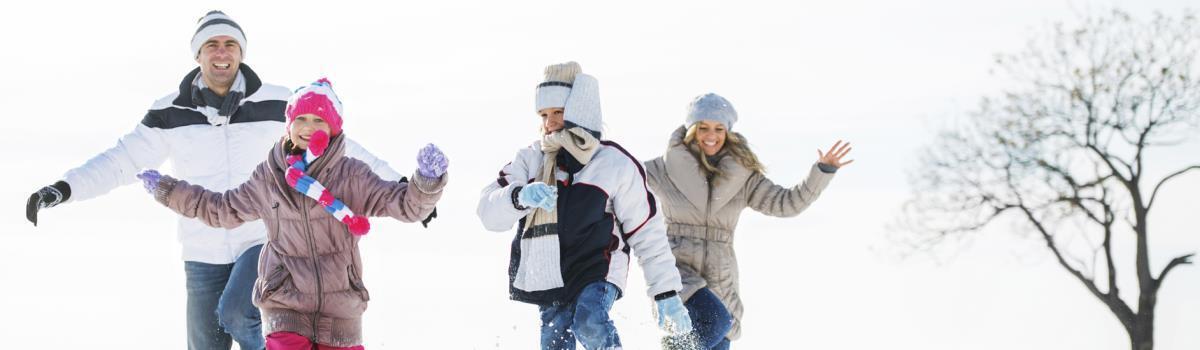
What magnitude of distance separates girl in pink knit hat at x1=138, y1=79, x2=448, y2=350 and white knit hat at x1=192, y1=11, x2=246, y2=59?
1.47m

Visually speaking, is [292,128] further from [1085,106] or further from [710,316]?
[1085,106]

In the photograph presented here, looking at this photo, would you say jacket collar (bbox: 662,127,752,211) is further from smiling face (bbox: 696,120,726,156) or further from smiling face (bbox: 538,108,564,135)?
smiling face (bbox: 538,108,564,135)

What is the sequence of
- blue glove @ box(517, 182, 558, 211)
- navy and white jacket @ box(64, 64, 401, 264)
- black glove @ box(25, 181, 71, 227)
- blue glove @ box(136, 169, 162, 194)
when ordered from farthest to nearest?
1. navy and white jacket @ box(64, 64, 401, 264)
2. black glove @ box(25, 181, 71, 227)
3. blue glove @ box(517, 182, 558, 211)
4. blue glove @ box(136, 169, 162, 194)

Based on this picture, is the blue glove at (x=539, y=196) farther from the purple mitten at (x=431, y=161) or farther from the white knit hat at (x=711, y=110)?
the white knit hat at (x=711, y=110)

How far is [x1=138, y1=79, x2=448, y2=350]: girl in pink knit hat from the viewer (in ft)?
15.9

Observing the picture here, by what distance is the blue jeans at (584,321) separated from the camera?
5.48 metres

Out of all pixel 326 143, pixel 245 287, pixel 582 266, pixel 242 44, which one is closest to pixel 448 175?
pixel 326 143

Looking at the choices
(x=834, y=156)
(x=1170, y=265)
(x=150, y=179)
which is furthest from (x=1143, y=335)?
(x=150, y=179)

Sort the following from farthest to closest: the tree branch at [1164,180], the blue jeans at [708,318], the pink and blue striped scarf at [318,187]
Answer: the tree branch at [1164,180]
the blue jeans at [708,318]
the pink and blue striped scarf at [318,187]

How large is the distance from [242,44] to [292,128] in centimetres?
162

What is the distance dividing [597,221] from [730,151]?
1533mm

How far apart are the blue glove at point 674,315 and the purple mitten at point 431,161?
5.91ft

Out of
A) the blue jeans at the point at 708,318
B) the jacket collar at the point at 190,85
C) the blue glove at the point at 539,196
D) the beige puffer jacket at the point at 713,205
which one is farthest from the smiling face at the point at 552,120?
the jacket collar at the point at 190,85

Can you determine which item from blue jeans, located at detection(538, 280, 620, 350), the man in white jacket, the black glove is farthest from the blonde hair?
the black glove
